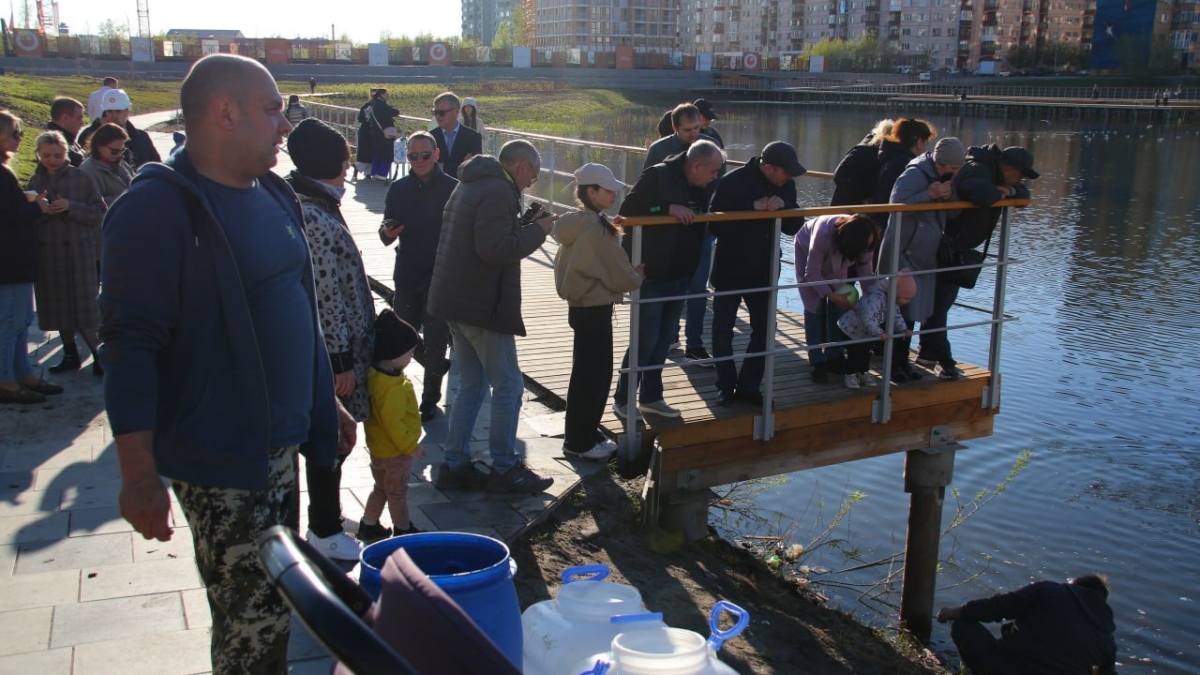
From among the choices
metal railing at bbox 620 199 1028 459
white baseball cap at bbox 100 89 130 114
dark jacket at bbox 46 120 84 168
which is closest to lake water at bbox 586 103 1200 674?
metal railing at bbox 620 199 1028 459

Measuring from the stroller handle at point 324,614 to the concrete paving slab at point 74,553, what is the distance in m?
2.80

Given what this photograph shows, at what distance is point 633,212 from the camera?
5750 millimetres

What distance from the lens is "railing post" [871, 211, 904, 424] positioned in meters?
Result: 6.34

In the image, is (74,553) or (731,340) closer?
(74,553)

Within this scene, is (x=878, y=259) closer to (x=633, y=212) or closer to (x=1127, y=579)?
(x=633, y=212)

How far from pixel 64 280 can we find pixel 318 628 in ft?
20.2

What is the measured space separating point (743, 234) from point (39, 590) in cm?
381

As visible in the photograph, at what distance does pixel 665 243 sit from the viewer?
231 inches

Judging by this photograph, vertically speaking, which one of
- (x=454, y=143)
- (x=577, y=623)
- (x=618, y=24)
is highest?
(x=618, y=24)

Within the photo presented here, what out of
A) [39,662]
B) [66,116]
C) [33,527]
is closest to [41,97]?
[66,116]

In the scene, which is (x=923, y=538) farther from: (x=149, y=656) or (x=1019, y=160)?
(x=149, y=656)

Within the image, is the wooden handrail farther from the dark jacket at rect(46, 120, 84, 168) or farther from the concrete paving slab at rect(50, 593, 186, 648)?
the dark jacket at rect(46, 120, 84, 168)

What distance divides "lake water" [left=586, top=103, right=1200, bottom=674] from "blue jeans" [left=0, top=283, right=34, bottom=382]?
4.90m

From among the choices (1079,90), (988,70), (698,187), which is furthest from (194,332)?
(988,70)
